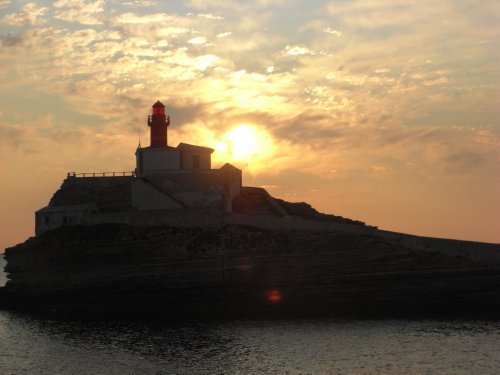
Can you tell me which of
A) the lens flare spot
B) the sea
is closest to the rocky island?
the lens flare spot

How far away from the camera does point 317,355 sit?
143ft

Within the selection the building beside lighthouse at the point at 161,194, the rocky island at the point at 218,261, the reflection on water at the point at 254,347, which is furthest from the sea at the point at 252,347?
the building beside lighthouse at the point at 161,194

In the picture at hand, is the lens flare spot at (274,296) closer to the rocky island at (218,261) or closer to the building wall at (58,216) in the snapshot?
the rocky island at (218,261)

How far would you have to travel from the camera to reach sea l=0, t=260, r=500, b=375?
4125 centimetres

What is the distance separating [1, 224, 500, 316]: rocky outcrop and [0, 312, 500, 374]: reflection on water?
629 centimetres

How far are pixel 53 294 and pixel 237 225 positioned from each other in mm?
18931

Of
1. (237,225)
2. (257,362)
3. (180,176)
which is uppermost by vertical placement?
(180,176)

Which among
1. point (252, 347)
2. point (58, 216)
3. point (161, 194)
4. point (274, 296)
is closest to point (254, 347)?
point (252, 347)

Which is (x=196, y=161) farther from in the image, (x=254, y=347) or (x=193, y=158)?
(x=254, y=347)

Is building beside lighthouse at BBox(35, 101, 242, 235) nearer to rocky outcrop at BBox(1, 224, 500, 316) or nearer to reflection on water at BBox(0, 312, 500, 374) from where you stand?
rocky outcrop at BBox(1, 224, 500, 316)

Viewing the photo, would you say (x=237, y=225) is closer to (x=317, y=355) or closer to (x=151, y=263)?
(x=151, y=263)

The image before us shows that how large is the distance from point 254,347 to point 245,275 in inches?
766

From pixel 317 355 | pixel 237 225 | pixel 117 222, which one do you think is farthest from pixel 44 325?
pixel 317 355

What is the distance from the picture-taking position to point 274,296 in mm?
63812
